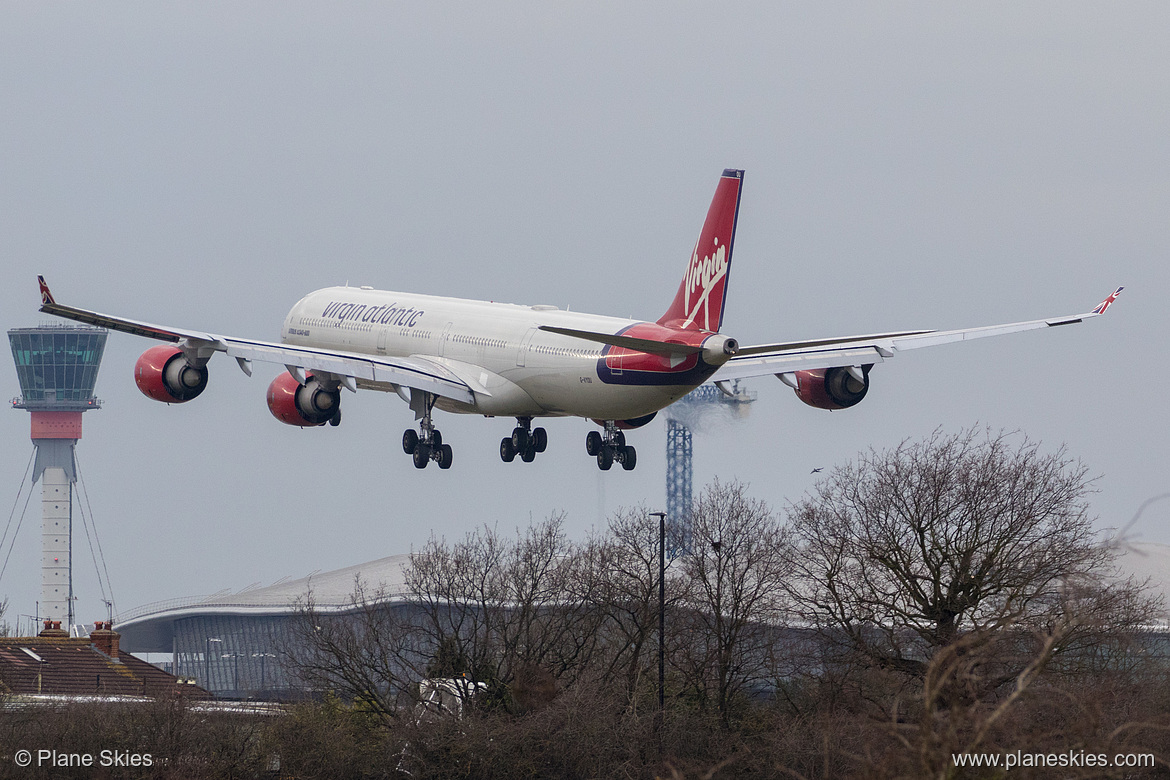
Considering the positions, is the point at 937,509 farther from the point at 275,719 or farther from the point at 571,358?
the point at 275,719

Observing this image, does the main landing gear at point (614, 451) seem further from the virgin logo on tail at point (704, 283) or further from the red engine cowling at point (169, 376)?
the red engine cowling at point (169, 376)

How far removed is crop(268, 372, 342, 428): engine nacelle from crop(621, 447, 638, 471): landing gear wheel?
1239 cm

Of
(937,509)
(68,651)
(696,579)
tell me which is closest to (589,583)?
(696,579)

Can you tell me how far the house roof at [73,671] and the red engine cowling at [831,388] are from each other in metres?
61.1

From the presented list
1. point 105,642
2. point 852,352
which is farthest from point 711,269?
point 105,642

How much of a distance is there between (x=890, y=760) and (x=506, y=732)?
63068mm

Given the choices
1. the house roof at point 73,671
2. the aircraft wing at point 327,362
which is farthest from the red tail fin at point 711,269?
the house roof at point 73,671

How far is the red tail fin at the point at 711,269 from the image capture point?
64938mm

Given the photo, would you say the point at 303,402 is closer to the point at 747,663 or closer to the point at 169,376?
the point at 169,376

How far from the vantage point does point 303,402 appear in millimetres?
74250

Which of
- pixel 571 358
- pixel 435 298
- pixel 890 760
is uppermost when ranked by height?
pixel 435 298

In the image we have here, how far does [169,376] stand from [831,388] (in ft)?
89.9

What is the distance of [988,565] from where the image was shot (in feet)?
238

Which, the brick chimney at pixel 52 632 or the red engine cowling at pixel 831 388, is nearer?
the red engine cowling at pixel 831 388
